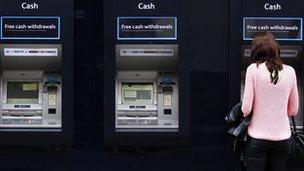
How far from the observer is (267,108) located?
4676mm

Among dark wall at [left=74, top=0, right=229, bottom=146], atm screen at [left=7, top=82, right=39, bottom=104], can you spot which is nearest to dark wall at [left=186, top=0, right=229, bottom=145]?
dark wall at [left=74, top=0, right=229, bottom=146]

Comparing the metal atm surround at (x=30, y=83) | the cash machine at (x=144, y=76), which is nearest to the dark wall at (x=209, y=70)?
the cash machine at (x=144, y=76)

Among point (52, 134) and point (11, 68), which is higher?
point (11, 68)

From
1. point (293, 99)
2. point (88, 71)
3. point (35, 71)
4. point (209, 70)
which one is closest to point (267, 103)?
point (293, 99)

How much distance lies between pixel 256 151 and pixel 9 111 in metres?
2.84

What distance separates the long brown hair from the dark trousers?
1.54 ft

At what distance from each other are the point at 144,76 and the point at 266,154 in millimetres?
1986

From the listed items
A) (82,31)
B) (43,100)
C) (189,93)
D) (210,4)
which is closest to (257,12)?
(210,4)

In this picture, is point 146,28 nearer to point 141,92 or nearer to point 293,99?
point 141,92

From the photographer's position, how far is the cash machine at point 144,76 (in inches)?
248

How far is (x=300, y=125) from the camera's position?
6438 mm

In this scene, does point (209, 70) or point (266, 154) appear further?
point (209, 70)

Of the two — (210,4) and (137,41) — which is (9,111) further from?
(210,4)

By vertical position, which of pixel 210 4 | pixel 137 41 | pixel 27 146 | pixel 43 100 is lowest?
pixel 27 146
